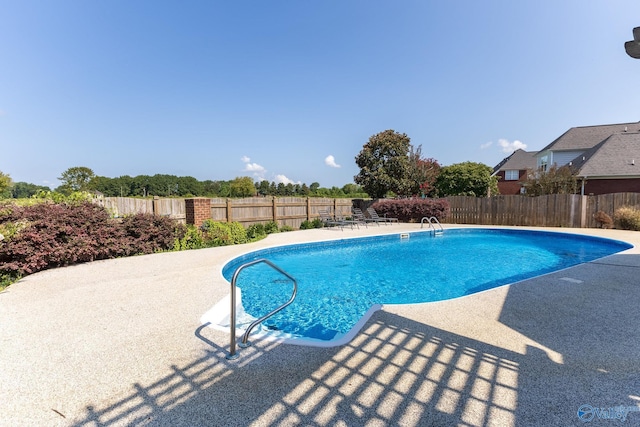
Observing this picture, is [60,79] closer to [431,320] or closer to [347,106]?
[347,106]

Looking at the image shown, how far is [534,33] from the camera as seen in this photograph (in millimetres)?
9914

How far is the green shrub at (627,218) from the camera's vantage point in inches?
487

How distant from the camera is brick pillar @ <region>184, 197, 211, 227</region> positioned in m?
10.6

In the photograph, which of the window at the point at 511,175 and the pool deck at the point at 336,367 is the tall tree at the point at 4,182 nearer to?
the pool deck at the point at 336,367

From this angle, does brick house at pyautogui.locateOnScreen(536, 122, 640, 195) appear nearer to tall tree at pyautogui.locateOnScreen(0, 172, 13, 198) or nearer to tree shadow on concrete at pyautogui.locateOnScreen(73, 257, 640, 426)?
tree shadow on concrete at pyautogui.locateOnScreen(73, 257, 640, 426)

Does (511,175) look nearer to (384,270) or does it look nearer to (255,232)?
(255,232)

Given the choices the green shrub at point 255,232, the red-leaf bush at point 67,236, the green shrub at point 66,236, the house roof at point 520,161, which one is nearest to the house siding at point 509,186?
the house roof at point 520,161

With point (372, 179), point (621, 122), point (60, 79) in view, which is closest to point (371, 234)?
point (372, 179)

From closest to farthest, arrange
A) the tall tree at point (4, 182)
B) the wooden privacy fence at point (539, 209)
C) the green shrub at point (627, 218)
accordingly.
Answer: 1. the green shrub at point (627, 218)
2. the wooden privacy fence at point (539, 209)
3. the tall tree at point (4, 182)

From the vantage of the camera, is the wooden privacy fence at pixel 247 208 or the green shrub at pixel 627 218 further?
the green shrub at pixel 627 218

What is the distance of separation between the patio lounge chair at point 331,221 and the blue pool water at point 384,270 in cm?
271

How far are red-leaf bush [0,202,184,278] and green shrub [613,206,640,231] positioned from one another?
17669mm

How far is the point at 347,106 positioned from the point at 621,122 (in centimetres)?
2240

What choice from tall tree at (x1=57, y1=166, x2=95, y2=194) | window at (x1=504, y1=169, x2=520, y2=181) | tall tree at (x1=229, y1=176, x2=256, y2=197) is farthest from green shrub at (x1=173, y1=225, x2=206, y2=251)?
tall tree at (x1=229, y1=176, x2=256, y2=197)
